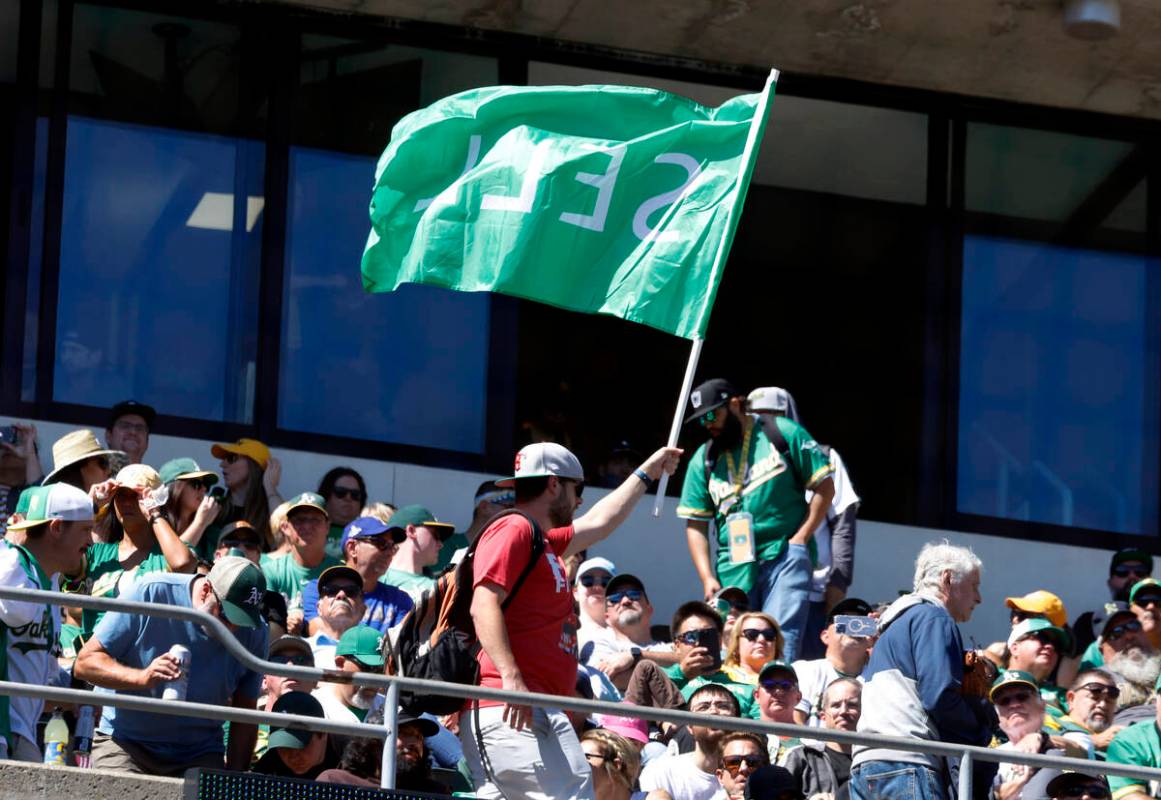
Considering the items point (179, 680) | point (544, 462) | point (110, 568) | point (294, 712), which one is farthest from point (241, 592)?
point (110, 568)

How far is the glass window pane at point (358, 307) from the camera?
53.0ft

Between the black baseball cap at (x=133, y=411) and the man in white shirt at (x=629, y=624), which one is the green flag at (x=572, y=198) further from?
the black baseball cap at (x=133, y=411)

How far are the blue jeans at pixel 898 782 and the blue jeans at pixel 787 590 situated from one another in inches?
154

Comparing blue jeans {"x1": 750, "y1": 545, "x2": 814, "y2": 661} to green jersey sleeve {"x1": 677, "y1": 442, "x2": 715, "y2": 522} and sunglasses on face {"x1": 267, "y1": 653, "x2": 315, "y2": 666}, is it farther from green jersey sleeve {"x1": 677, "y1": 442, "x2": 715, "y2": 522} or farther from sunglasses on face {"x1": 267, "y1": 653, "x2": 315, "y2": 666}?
sunglasses on face {"x1": 267, "y1": 653, "x2": 315, "y2": 666}

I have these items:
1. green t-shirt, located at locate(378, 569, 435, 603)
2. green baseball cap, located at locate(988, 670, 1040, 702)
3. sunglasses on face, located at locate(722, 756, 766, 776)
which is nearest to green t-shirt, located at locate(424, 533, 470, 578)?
green t-shirt, located at locate(378, 569, 435, 603)

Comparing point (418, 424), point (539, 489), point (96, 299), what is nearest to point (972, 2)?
point (418, 424)

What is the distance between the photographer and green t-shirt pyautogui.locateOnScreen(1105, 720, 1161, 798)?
36.3 ft

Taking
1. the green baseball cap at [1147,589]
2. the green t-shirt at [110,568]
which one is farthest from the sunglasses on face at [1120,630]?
the green t-shirt at [110,568]

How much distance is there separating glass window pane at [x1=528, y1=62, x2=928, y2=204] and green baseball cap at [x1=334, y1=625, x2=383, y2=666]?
7329mm

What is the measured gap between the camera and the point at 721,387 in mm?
13531

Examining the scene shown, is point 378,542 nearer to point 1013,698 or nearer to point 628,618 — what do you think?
point 628,618

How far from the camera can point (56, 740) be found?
9.47 metres

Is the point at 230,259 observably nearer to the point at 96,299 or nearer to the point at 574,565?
the point at 96,299

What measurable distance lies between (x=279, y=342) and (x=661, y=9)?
3306mm
